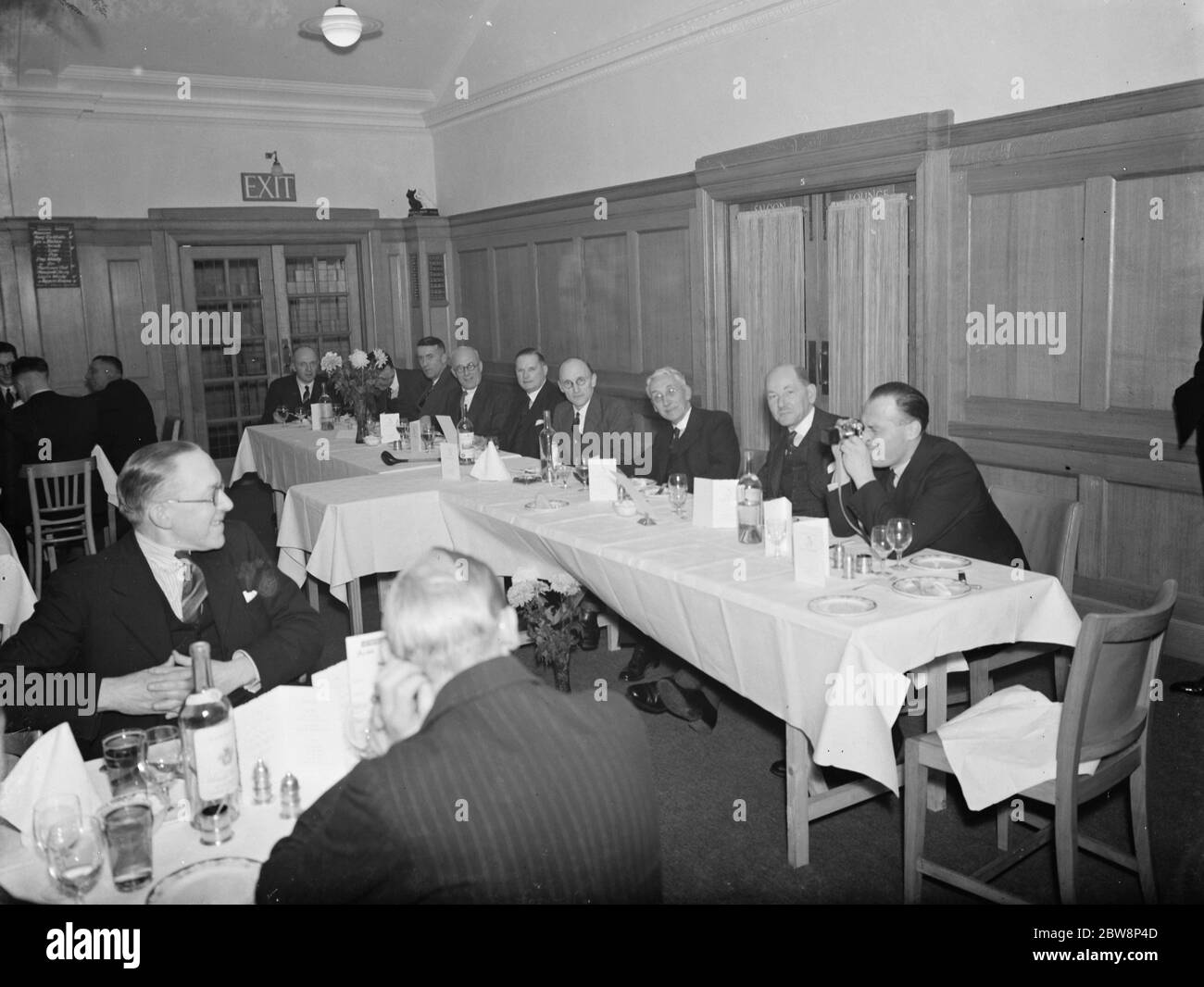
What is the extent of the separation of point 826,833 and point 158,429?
7333mm

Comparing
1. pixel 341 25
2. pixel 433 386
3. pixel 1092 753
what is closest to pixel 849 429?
pixel 1092 753

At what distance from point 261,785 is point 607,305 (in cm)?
625

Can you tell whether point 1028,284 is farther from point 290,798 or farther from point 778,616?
point 290,798

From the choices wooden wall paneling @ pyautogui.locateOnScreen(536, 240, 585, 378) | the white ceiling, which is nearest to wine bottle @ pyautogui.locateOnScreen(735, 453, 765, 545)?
the white ceiling

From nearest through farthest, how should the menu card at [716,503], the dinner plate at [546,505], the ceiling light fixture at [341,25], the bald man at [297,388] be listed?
1. the menu card at [716,503]
2. the dinner plate at [546,505]
3. the ceiling light fixture at [341,25]
4. the bald man at [297,388]

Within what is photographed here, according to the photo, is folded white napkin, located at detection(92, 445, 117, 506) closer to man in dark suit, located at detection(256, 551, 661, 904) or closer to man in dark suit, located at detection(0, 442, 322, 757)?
man in dark suit, located at detection(0, 442, 322, 757)

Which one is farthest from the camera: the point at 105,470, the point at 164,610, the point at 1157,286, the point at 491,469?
the point at 105,470

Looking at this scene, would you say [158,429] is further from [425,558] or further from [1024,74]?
[425,558]

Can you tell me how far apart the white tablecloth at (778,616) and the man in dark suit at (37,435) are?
3007mm

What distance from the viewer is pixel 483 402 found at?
7062 millimetres

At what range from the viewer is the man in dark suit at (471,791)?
136 cm

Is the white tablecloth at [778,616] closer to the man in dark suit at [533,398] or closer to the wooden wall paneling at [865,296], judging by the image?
the wooden wall paneling at [865,296]

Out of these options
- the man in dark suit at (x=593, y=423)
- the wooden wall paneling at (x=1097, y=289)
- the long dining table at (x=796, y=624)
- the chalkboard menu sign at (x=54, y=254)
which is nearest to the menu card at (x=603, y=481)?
the long dining table at (x=796, y=624)
